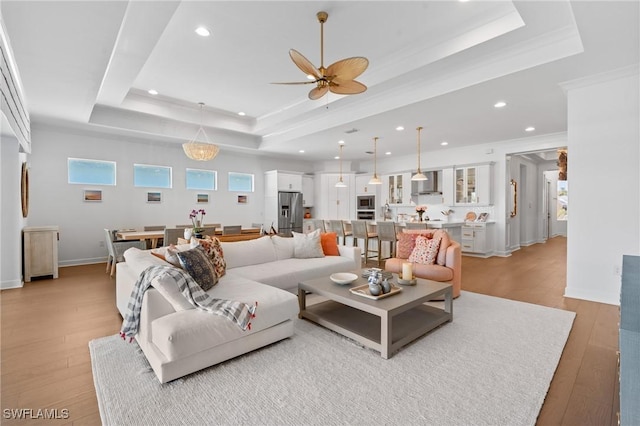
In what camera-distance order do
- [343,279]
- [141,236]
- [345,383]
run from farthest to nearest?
1. [141,236]
2. [343,279]
3. [345,383]

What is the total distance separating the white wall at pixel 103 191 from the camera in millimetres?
5965

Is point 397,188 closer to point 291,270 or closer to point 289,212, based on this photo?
point 289,212

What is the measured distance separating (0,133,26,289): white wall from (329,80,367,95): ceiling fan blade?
488cm

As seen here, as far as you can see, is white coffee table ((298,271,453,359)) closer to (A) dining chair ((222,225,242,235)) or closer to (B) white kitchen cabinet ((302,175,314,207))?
(A) dining chair ((222,225,242,235))

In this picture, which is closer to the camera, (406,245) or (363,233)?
(406,245)

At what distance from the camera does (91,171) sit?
256 inches

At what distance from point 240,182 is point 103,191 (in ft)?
10.6

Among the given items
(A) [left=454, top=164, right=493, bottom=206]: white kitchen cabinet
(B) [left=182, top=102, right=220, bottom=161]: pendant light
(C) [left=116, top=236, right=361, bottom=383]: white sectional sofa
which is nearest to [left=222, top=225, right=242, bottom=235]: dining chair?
(B) [left=182, top=102, right=220, bottom=161]: pendant light

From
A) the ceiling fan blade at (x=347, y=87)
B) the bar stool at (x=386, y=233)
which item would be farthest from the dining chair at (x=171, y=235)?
the bar stool at (x=386, y=233)

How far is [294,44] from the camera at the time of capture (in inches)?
143

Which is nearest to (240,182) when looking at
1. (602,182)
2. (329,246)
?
(329,246)

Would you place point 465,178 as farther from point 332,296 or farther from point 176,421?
point 176,421

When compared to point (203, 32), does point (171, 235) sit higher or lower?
lower

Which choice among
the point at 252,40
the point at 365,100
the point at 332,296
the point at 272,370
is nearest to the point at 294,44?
the point at 252,40
